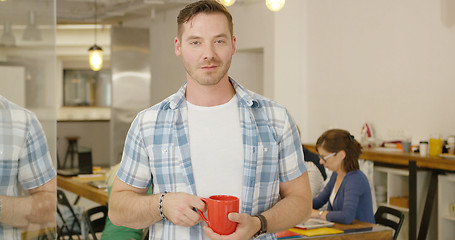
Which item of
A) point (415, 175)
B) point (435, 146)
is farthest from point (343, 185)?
point (435, 146)

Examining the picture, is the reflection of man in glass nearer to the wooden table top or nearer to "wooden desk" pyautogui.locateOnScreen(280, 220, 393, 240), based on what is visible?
"wooden desk" pyautogui.locateOnScreen(280, 220, 393, 240)

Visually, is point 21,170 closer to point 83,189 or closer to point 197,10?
point 197,10

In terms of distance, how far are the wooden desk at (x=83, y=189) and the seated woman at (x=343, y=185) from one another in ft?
6.29

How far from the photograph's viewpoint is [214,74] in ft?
4.99

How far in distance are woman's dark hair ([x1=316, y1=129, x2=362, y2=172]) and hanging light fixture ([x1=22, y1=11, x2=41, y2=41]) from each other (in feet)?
9.58

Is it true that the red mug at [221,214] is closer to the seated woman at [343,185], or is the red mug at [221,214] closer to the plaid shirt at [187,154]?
the plaid shirt at [187,154]

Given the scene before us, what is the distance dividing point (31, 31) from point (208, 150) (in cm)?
59

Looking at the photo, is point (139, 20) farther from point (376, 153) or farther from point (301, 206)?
point (301, 206)

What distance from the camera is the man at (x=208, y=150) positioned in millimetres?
1530

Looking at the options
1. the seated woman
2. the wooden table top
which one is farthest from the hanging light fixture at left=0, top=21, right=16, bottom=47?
the wooden table top

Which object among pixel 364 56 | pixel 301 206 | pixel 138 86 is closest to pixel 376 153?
pixel 364 56

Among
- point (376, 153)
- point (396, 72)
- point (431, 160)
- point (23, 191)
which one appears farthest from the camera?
point (396, 72)

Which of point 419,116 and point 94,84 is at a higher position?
point 94,84

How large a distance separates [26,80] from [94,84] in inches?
563
